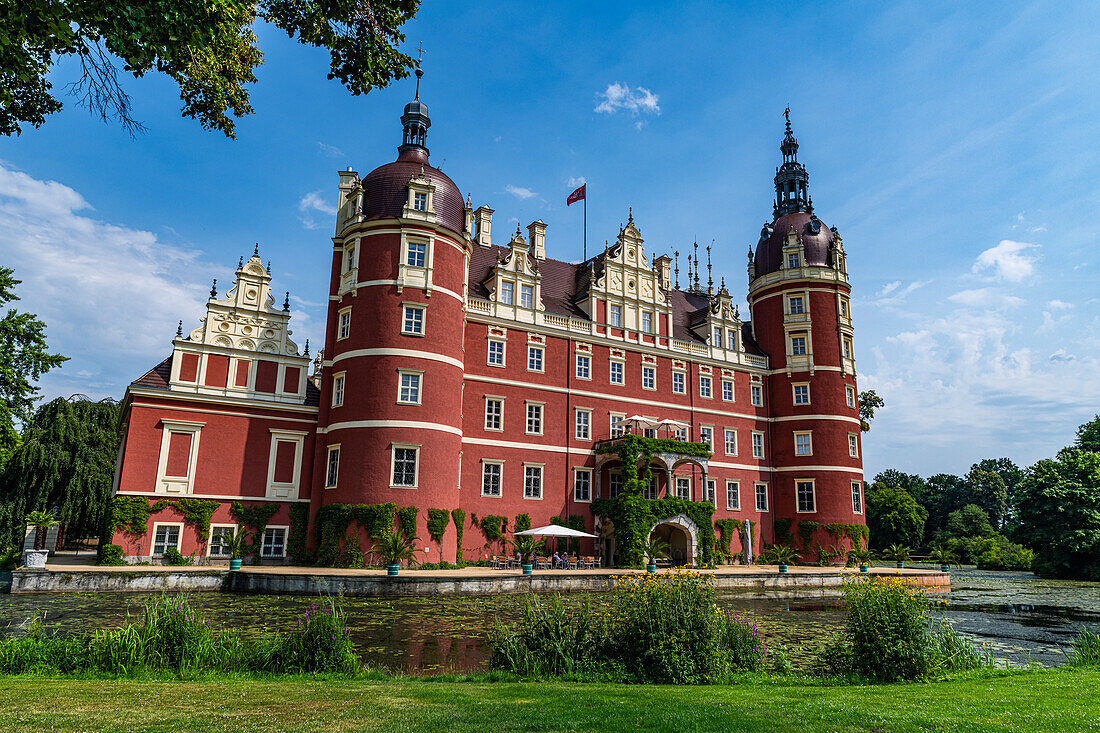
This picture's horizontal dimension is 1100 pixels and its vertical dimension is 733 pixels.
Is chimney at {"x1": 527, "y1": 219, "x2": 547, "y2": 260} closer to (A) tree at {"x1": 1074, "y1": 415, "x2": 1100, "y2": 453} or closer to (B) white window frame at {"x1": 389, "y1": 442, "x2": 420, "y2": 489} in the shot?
(B) white window frame at {"x1": 389, "y1": 442, "x2": 420, "y2": 489}

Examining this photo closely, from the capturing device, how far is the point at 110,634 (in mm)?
10086

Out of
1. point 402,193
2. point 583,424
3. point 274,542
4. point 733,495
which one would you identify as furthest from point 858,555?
point 402,193

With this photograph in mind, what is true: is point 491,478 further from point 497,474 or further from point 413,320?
point 413,320

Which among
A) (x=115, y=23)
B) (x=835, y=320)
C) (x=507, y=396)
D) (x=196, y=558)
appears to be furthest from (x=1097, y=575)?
(x=115, y=23)

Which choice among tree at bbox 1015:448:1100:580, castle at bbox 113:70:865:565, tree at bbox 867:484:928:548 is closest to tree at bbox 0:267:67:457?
castle at bbox 113:70:865:565

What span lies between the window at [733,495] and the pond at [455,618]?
13.9 metres

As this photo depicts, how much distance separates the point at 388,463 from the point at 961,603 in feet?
76.5

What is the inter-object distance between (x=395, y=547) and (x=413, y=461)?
4.38 m

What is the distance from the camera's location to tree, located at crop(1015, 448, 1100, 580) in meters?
39.0

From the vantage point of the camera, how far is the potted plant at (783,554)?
128ft

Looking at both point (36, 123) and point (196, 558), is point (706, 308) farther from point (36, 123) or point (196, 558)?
point (36, 123)

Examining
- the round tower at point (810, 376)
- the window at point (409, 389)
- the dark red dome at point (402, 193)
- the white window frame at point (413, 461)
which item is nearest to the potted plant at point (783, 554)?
the round tower at point (810, 376)

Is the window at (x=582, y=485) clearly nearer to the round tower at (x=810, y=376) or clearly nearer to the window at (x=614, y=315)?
the window at (x=614, y=315)

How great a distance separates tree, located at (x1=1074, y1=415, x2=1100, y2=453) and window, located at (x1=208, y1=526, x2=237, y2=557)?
5925 centimetres
